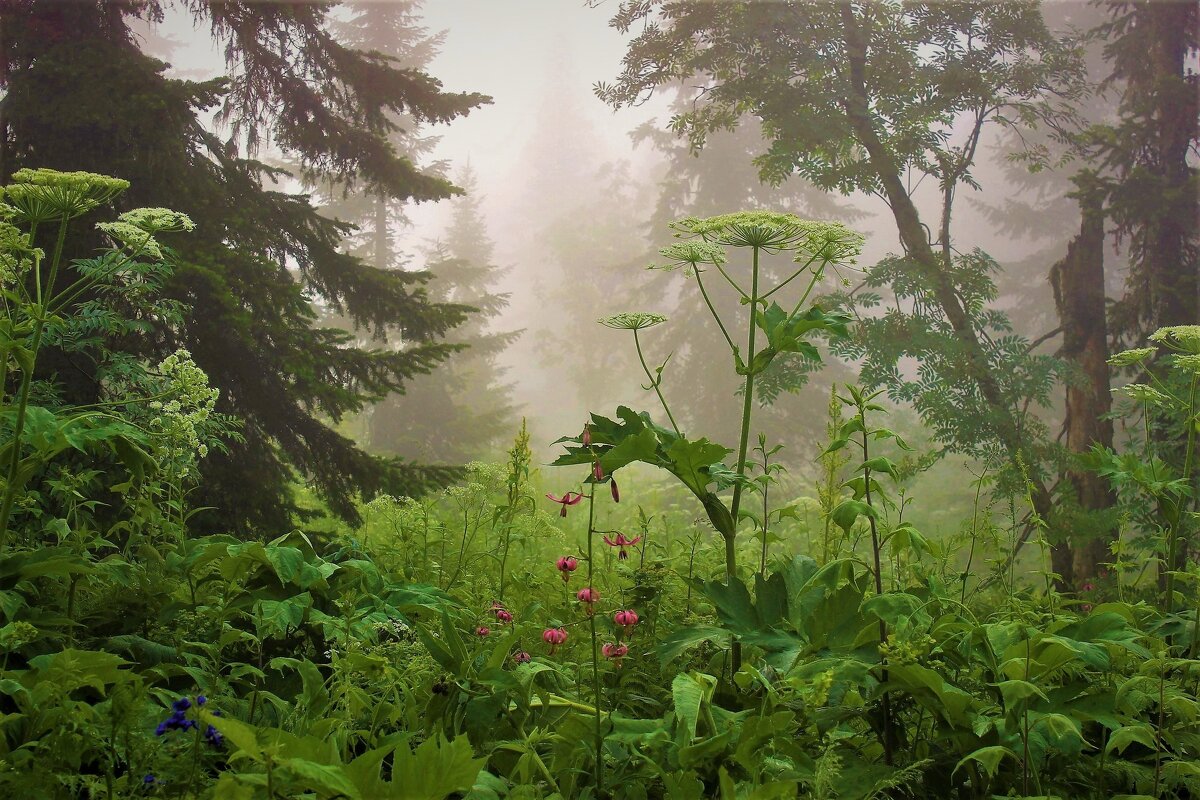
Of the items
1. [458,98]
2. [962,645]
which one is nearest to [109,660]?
[962,645]

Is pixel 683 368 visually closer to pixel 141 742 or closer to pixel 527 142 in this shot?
pixel 141 742

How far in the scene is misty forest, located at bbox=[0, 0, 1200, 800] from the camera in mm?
1616

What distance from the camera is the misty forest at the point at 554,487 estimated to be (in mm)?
1616

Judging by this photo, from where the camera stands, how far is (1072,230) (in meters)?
19.8

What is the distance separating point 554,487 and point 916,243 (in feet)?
18.0

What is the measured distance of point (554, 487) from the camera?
10.0 metres

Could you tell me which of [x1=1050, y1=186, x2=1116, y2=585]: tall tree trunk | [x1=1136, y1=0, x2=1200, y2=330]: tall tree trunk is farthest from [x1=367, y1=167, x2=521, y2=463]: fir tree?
[x1=1136, y1=0, x2=1200, y2=330]: tall tree trunk

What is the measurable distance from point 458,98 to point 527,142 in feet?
128

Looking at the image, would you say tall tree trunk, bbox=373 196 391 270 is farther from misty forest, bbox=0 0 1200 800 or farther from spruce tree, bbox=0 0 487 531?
spruce tree, bbox=0 0 487 531

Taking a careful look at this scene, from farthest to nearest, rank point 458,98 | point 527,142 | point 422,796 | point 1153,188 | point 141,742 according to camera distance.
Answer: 1. point 527,142
2. point 1153,188
3. point 458,98
4. point 141,742
5. point 422,796

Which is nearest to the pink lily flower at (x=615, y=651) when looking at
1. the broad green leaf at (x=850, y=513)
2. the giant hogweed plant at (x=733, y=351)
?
the giant hogweed plant at (x=733, y=351)

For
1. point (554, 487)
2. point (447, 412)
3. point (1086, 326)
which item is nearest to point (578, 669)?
point (1086, 326)

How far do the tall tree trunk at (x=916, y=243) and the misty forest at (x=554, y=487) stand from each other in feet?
0.13

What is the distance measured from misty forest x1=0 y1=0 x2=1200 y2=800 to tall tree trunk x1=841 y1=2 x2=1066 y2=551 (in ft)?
0.13
